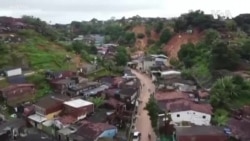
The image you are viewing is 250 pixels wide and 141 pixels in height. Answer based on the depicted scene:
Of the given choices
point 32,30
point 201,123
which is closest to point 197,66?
point 201,123

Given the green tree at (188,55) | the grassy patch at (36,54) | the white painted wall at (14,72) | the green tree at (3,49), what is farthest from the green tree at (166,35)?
the white painted wall at (14,72)

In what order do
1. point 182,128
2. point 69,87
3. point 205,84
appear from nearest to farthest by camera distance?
point 182,128
point 69,87
point 205,84

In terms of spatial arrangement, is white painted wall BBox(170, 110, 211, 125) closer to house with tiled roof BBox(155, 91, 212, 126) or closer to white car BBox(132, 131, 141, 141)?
house with tiled roof BBox(155, 91, 212, 126)

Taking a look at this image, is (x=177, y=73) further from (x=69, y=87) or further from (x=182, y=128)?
(x=182, y=128)

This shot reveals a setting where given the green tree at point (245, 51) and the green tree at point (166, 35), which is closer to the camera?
the green tree at point (245, 51)

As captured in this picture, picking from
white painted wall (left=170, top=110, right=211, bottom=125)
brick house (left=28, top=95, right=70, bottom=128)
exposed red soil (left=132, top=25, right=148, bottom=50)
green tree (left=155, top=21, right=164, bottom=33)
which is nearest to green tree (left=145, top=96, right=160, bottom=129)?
white painted wall (left=170, top=110, right=211, bottom=125)

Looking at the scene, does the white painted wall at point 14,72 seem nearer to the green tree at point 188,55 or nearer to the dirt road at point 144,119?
the dirt road at point 144,119
